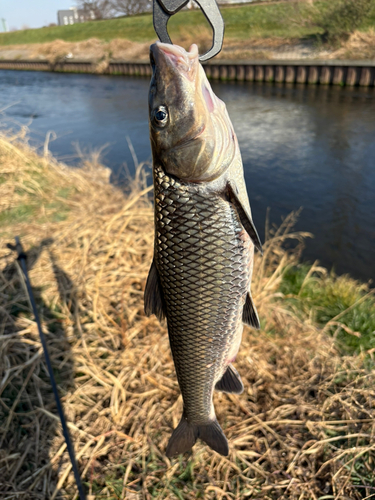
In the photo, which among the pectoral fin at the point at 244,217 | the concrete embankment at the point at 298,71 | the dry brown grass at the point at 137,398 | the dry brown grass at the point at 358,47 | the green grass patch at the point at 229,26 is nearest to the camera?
the pectoral fin at the point at 244,217

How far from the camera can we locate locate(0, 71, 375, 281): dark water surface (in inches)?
324

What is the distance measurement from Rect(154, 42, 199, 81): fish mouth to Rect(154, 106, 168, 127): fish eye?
0.50 ft

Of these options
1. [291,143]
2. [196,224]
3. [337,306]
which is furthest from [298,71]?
[196,224]

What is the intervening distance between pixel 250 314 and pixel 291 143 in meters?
12.1

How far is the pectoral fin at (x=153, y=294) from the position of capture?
1675mm

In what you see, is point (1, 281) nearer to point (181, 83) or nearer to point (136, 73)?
point (181, 83)

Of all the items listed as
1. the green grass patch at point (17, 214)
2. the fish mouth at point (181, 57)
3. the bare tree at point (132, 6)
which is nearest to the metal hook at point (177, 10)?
the fish mouth at point (181, 57)

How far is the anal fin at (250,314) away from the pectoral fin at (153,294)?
1.41 feet

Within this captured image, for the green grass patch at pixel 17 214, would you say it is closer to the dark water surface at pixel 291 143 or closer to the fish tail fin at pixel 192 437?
the dark water surface at pixel 291 143

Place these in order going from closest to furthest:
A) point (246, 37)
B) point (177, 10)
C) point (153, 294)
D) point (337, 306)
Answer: point (177, 10) → point (153, 294) → point (337, 306) → point (246, 37)

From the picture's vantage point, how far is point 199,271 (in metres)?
1.60

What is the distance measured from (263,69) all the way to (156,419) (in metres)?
21.5

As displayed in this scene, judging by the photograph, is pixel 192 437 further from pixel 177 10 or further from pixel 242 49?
pixel 242 49

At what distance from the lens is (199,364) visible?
181cm
